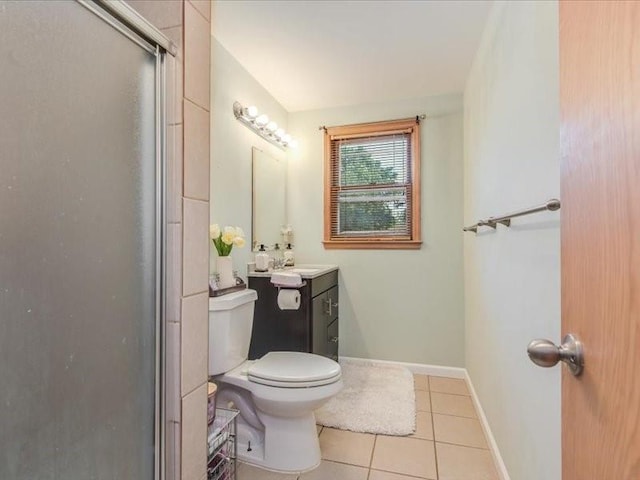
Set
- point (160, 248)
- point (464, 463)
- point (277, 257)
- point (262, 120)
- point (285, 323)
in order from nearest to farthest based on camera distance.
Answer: point (160, 248), point (464, 463), point (285, 323), point (262, 120), point (277, 257)

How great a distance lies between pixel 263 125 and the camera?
8.16ft

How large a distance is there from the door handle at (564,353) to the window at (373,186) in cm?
A: 219

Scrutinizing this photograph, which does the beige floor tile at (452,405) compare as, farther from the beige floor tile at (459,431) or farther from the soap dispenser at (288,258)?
the soap dispenser at (288,258)

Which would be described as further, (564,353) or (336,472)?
(336,472)

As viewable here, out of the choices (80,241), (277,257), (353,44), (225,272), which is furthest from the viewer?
(277,257)

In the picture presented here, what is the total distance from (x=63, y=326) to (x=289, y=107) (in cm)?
→ 271

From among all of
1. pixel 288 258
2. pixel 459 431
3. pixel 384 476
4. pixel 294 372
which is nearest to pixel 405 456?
pixel 384 476

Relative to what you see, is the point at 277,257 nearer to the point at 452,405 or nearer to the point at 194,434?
the point at 452,405

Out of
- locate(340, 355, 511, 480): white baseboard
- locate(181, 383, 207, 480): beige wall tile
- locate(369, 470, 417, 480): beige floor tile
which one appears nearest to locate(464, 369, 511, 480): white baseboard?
locate(340, 355, 511, 480): white baseboard

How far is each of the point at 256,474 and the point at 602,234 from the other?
5.59 feet

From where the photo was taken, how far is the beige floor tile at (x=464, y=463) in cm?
152

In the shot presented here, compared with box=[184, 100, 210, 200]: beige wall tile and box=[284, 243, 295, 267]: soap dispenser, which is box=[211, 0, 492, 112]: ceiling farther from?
box=[284, 243, 295, 267]: soap dispenser

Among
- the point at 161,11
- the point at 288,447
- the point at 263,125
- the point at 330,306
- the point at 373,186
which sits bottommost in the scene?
the point at 288,447

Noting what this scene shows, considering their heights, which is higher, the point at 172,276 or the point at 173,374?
the point at 172,276
